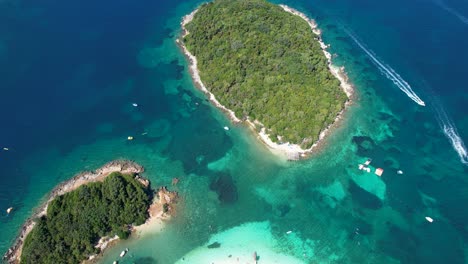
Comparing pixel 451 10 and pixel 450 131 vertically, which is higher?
pixel 451 10

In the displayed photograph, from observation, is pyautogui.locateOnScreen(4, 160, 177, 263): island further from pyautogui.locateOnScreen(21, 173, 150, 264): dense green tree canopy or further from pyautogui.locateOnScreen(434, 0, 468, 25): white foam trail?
pyautogui.locateOnScreen(434, 0, 468, 25): white foam trail

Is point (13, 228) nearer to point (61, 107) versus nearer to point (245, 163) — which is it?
point (61, 107)

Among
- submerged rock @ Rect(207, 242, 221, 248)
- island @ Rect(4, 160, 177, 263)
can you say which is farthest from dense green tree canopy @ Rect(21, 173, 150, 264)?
submerged rock @ Rect(207, 242, 221, 248)

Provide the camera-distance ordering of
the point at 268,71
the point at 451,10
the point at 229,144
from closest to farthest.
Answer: the point at 229,144, the point at 268,71, the point at 451,10

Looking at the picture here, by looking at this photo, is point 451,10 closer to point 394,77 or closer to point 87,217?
point 394,77

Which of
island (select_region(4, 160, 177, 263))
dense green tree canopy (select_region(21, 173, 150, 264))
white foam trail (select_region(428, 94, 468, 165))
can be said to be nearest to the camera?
dense green tree canopy (select_region(21, 173, 150, 264))

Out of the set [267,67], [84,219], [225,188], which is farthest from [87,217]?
[267,67]
